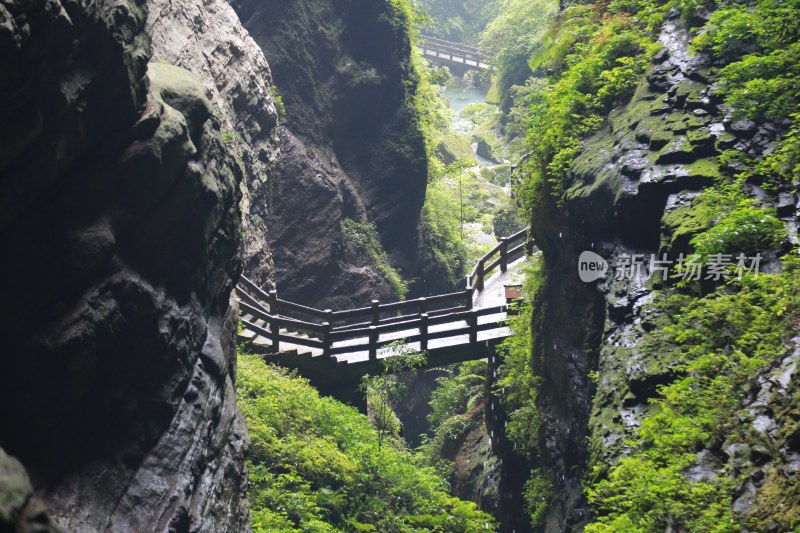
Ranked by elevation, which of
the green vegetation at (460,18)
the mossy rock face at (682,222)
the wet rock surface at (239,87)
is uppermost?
the green vegetation at (460,18)

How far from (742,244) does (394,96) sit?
64.2 ft

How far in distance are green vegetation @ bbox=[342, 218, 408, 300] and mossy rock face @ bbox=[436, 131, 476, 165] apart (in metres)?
12.2

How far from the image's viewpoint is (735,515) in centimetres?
564

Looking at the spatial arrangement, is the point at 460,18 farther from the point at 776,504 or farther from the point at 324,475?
the point at 776,504

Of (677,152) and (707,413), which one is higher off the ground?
(677,152)

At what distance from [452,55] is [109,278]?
48407 millimetres

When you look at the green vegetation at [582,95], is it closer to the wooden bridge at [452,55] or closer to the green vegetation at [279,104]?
the green vegetation at [279,104]

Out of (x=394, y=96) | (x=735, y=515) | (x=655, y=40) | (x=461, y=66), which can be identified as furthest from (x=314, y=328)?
(x=461, y=66)

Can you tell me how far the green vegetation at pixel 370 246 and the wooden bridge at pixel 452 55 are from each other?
30837 mm

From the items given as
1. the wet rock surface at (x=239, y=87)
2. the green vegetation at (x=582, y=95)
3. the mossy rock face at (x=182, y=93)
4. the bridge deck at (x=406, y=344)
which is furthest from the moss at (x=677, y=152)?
the wet rock surface at (x=239, y=87)

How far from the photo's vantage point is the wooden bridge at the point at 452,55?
171ft

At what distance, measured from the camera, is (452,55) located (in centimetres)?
5244

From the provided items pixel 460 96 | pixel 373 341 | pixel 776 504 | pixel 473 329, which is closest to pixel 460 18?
pixel 460 96

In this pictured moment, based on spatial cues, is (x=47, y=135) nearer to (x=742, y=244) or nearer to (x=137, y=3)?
(x=137, y=3)
